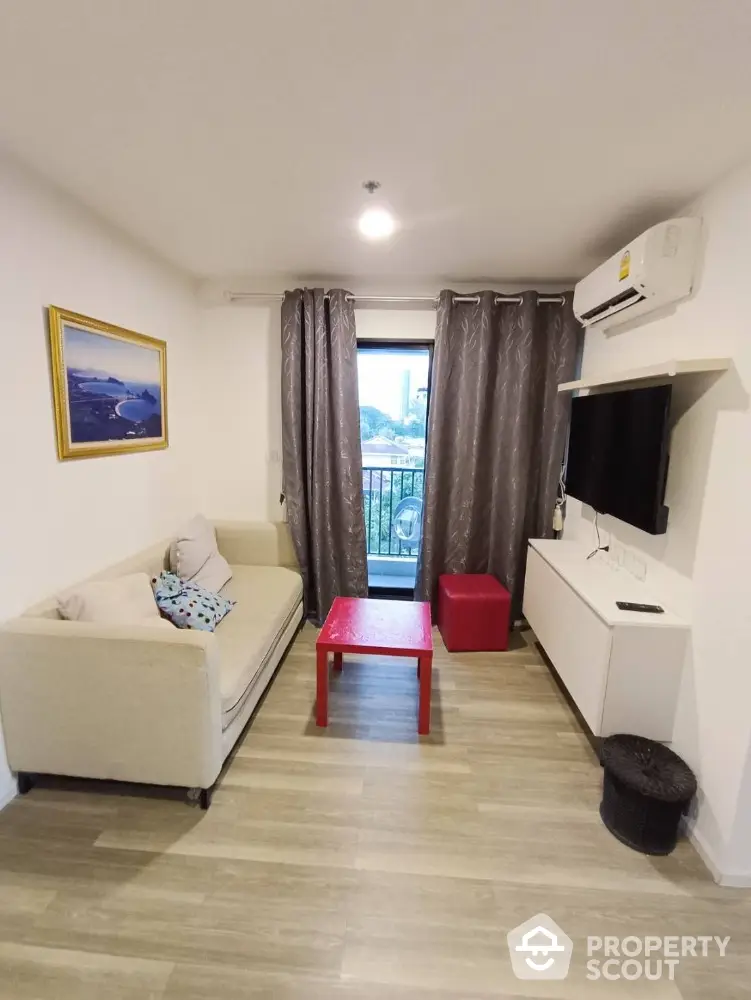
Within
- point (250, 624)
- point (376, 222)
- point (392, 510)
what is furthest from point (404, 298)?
point (250, 624)

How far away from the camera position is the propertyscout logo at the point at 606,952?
140cm

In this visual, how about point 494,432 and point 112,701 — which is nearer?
point 112,701

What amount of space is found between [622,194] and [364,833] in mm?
2735

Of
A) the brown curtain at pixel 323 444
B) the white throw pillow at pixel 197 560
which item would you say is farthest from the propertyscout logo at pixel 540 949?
the brown curtain at pixel 323 444

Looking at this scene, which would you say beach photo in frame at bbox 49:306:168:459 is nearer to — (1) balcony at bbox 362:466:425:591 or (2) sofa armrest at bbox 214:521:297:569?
(2) sofa armrest at bbox 214:521:297:569

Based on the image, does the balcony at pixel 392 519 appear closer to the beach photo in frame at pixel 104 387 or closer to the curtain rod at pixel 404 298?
the curtain rod at pixel 404 298

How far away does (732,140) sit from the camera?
158cm

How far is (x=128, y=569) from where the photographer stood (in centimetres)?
248

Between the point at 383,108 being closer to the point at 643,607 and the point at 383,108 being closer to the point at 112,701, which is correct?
Result: the point at 643,607

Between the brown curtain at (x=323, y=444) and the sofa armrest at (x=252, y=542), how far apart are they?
128 millimetres

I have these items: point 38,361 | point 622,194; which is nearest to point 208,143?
point 38,361

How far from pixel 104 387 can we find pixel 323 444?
1393 mm

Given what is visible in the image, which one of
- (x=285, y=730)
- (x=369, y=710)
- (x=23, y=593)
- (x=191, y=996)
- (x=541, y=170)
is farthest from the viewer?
(x=369, y=710)

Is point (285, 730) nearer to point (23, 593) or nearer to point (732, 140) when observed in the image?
point (23, 593)
